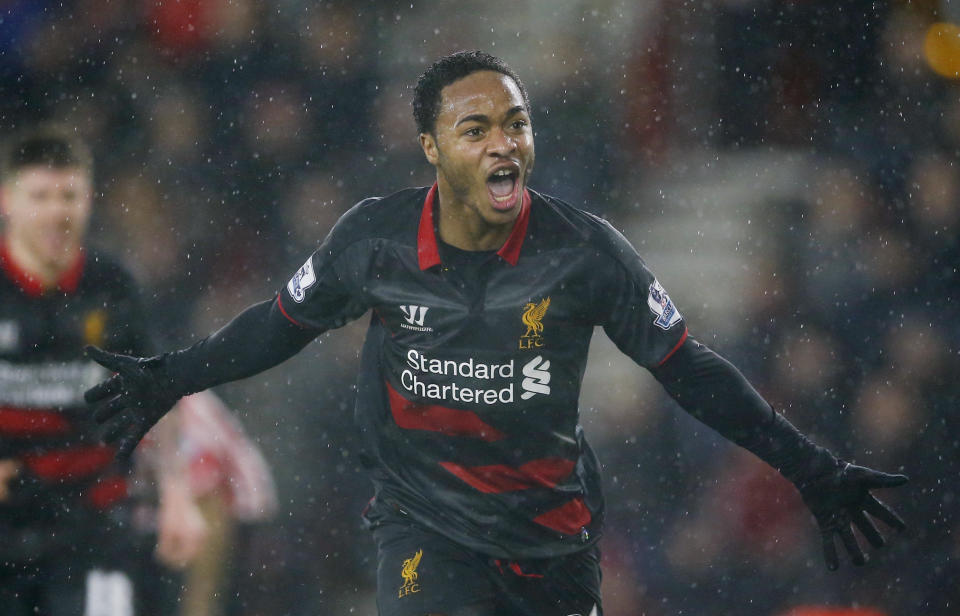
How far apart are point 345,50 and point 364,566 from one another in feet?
5.36

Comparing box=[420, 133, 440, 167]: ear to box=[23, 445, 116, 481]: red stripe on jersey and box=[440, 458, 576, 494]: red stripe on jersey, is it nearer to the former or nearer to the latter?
box=[440, 458, 576, 494]: red stripe on jersey

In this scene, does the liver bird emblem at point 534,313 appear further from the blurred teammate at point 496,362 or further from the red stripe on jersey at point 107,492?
the red stripe on jersey at point 107,492

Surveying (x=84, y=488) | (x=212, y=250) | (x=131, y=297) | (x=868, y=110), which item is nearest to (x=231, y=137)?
(x=212, y=250)

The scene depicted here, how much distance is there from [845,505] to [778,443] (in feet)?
0.63

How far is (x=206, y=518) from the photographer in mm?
3227

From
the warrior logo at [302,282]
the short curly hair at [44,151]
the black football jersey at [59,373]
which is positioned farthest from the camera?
the short curly hair at [44,151]

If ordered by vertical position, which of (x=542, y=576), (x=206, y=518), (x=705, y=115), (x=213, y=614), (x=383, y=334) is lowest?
(x=213, y=614)

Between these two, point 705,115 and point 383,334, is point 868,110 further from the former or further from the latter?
point 383,334

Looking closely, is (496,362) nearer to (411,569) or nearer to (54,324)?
(411,569)

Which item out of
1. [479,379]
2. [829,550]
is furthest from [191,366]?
[829,550]

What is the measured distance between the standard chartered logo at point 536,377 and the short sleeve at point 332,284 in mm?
363

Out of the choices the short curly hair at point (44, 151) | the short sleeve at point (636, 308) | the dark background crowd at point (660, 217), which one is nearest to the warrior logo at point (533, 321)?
the short sleeve at point (636, 308)

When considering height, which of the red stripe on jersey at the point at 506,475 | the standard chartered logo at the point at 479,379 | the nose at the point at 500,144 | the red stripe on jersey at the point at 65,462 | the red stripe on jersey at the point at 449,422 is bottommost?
the red stripe on jersey at the point at 65,462

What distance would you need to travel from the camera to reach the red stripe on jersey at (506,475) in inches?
79.8
